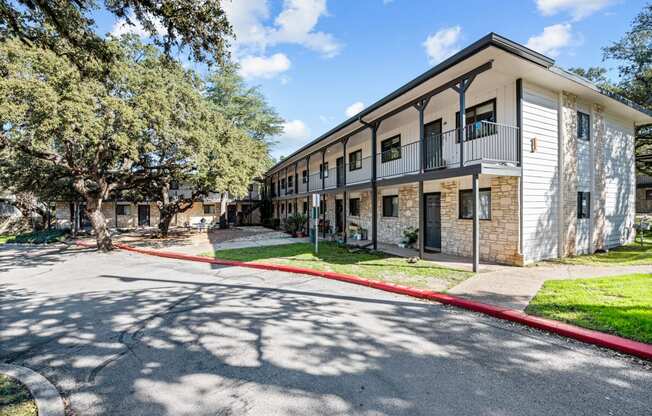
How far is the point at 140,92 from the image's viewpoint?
1242 cm

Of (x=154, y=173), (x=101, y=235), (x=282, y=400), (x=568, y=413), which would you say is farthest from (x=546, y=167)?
(x=101, y=235)

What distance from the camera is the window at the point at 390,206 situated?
1389 centimetres

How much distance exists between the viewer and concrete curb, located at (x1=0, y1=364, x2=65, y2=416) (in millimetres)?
2727

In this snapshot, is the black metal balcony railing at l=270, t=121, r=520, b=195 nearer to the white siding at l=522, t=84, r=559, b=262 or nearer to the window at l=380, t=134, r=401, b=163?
the window at l=380, t=134, r=401, b=163

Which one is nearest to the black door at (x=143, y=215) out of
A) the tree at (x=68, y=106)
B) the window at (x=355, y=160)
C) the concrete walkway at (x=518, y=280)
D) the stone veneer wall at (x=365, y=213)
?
the tree at (x=68, y=106)

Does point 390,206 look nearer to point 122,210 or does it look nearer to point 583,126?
point 583,126

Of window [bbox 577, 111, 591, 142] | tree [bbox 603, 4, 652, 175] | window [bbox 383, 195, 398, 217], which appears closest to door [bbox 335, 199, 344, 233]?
window [bbox 383, 195, 398, 217]

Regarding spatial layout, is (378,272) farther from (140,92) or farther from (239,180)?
(140,92)

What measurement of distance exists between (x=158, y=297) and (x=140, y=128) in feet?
26.9

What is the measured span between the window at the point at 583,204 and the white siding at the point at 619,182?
1777 mm

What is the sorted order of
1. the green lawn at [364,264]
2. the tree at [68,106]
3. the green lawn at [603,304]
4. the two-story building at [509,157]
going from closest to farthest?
1. the green lawn at [603,304]
2. the green lawn at [364,264]
3. the two-story building at [509,157]
4. the tree at [68,106]

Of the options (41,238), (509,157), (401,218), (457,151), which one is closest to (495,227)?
(509,157)

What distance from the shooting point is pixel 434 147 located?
38.0 feet

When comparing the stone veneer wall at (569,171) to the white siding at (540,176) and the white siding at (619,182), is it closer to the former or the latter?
the white siding at (540,176)
